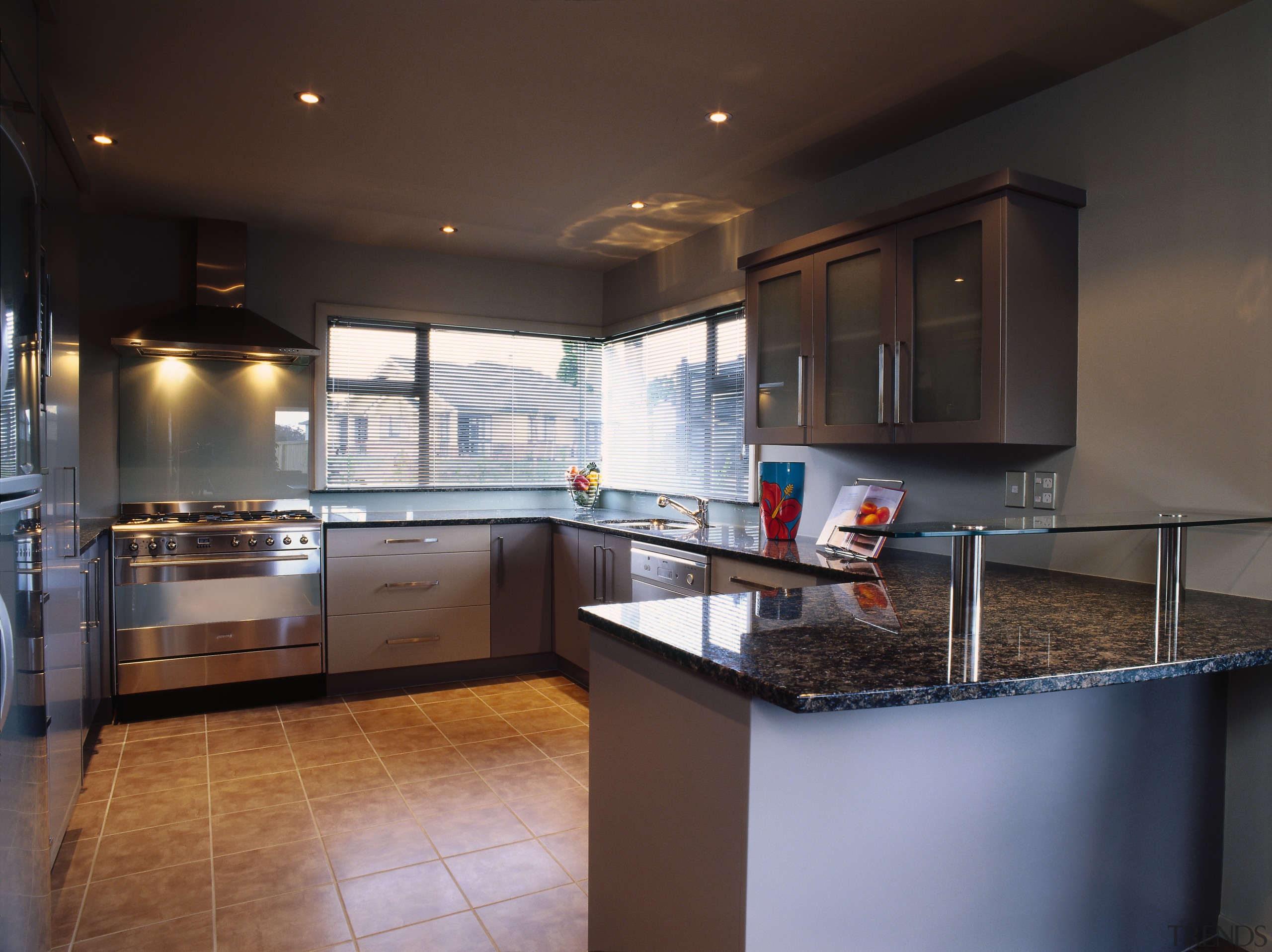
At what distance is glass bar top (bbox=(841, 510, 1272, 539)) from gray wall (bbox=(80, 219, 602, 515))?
12.0 feet

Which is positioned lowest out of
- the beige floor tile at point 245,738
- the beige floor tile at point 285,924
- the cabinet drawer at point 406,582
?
the beige floor tile at point 245,738

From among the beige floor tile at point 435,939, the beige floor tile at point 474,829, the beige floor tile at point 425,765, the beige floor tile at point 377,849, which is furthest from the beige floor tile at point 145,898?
the beige floor tile at point 425,765

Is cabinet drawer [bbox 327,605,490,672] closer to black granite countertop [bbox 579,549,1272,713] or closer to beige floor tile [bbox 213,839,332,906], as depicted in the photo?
beige floor tile [bbox 213,839,332,906]

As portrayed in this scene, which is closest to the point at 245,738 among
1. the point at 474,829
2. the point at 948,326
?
the point at 474,829

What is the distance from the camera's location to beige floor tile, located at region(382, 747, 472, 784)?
300cm

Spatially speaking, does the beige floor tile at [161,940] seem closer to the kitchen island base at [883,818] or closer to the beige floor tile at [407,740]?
the kitchen island base at [883,818]

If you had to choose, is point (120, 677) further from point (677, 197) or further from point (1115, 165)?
point (1115, 165)

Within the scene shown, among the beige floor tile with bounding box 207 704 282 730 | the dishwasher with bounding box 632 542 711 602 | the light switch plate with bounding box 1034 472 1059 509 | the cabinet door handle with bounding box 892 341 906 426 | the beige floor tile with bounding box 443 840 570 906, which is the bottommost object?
the beige floor tile with bounding box 207 704 282 730

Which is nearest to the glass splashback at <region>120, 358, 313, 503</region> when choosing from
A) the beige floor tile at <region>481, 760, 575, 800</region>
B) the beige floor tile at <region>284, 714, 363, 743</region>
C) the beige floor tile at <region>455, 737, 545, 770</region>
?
the beige floor tile at <region>284, 714, 363, 743</region>

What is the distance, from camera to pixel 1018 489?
260 cm

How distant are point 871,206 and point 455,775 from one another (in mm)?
2682

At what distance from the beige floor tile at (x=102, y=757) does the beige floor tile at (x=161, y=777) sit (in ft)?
0.31

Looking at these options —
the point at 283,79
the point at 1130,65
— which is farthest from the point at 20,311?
the point at 1130,65

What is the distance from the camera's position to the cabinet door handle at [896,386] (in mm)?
2652
